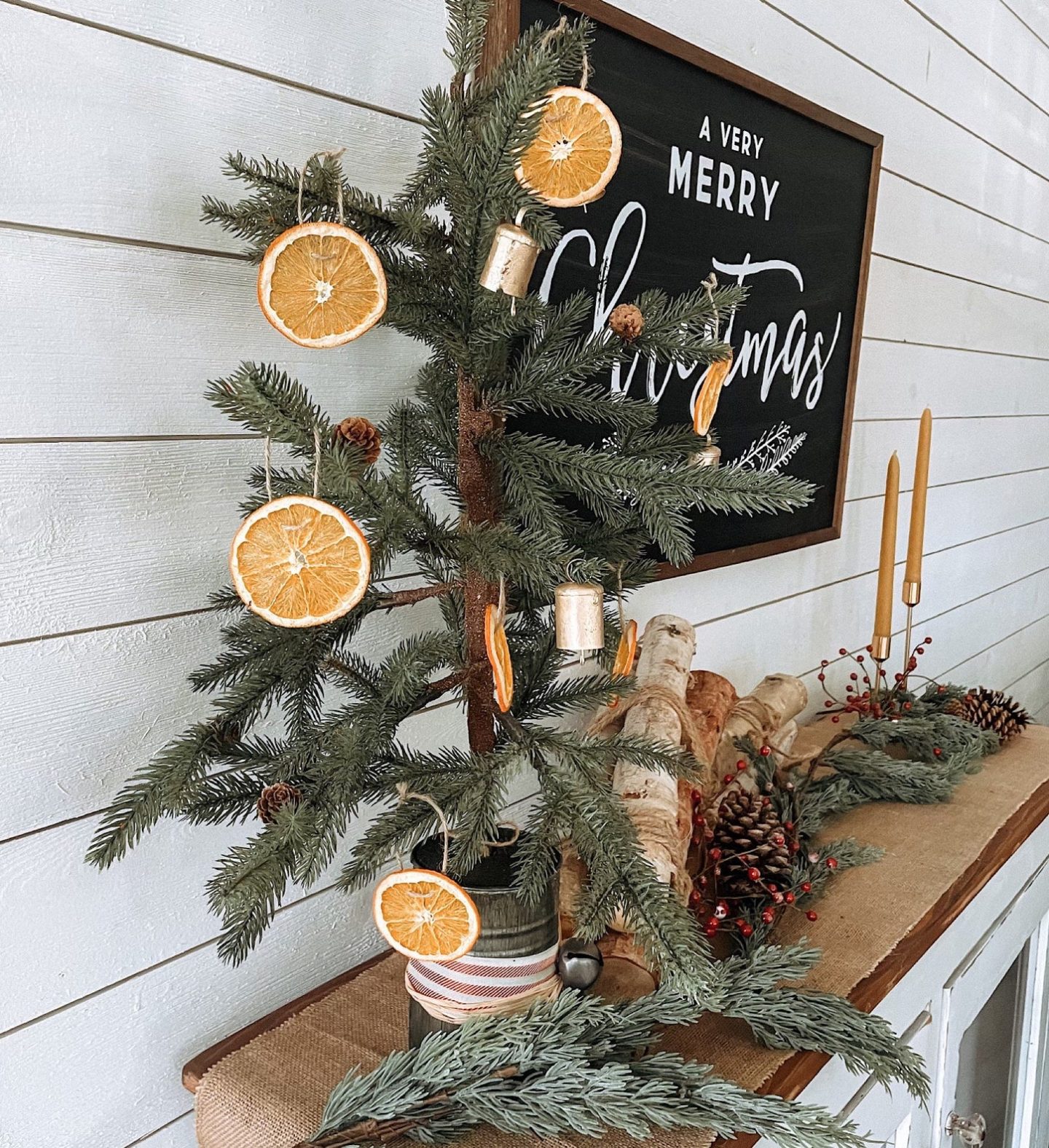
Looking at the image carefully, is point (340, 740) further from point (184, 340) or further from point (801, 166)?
point (801, 166)

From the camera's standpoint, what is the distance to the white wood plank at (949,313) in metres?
1.58

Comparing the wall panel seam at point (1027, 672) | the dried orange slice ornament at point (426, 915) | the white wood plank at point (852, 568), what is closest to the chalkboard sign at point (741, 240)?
the white wood plank at point (852, 568)

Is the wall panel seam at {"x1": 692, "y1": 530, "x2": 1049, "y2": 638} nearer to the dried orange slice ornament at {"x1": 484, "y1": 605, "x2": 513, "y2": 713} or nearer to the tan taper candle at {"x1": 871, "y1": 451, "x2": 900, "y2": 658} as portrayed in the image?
the tan taper candle at {"x1": 871, "y1": 451, "x2": 900, "y2": 658}

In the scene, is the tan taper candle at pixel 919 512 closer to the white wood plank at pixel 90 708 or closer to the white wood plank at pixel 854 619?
the white wood plank at pixel 854 619

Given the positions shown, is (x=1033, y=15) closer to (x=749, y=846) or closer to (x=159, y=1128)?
(x=749, y=846)

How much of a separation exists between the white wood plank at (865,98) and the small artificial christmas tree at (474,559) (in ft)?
1.78

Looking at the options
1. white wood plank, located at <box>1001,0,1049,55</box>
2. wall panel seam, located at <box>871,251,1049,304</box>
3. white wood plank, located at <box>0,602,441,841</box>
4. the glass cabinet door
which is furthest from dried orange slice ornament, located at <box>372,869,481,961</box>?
white wood plank, located at <box>1001,0,1049,55</box>

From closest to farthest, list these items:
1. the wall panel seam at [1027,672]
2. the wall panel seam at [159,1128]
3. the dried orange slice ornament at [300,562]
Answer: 1. the dried orange slice ornament at [300,562]
2. the wall panel seam at [159,1128]
3. the wall panel seam at [1027,672]

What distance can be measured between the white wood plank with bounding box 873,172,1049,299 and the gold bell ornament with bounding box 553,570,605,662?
1.19 m

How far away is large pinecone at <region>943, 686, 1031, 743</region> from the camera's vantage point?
1453 mm

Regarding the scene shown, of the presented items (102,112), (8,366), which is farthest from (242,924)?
(102,112)

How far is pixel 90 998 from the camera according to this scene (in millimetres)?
703

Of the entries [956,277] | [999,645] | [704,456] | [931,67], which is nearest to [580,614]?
[704,456]

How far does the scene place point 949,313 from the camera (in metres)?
1.81
